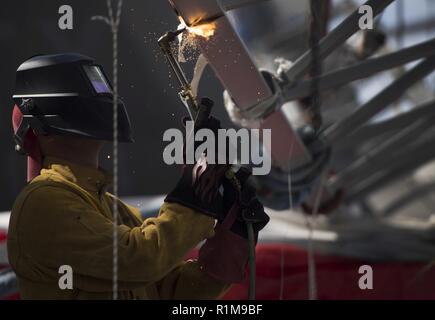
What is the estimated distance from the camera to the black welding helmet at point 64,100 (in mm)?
1167

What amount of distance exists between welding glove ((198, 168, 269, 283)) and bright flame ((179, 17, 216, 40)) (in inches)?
8.6

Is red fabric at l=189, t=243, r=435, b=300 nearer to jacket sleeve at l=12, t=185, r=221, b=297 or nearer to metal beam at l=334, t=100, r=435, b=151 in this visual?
metal beam at l=334, t=100, r=435, b=151

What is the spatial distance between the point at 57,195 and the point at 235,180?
227mm

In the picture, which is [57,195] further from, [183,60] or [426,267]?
[426,267]

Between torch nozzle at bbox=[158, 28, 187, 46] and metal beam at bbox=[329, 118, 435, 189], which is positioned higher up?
metal beam at bbox=[329, 118, 435, 189]

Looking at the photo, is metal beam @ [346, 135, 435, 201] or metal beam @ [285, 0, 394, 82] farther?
metal beam @ [346, 135, 435, 201]

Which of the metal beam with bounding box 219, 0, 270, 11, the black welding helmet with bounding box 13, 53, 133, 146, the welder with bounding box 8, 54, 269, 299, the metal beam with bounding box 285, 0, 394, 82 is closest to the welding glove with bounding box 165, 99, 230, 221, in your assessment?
the welder with bounding box 8, 54, 269, 299

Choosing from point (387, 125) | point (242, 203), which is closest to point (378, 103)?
point (387, 125)

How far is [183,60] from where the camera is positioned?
49.4 inches

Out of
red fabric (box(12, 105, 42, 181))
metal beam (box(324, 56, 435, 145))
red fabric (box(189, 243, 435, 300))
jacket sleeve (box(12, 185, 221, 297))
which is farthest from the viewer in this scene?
red fabric (box(189, 243, 435, 300))

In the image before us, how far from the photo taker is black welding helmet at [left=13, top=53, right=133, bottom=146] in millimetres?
1167

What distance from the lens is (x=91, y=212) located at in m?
1.13

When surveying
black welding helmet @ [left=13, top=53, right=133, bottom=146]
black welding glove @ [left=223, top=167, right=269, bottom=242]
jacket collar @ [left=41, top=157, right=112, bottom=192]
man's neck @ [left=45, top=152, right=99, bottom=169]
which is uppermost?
black welding helmet @ [left=13, top=53, right=133, bottom=146]

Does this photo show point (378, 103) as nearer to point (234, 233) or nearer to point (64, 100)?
point (234, 233)
